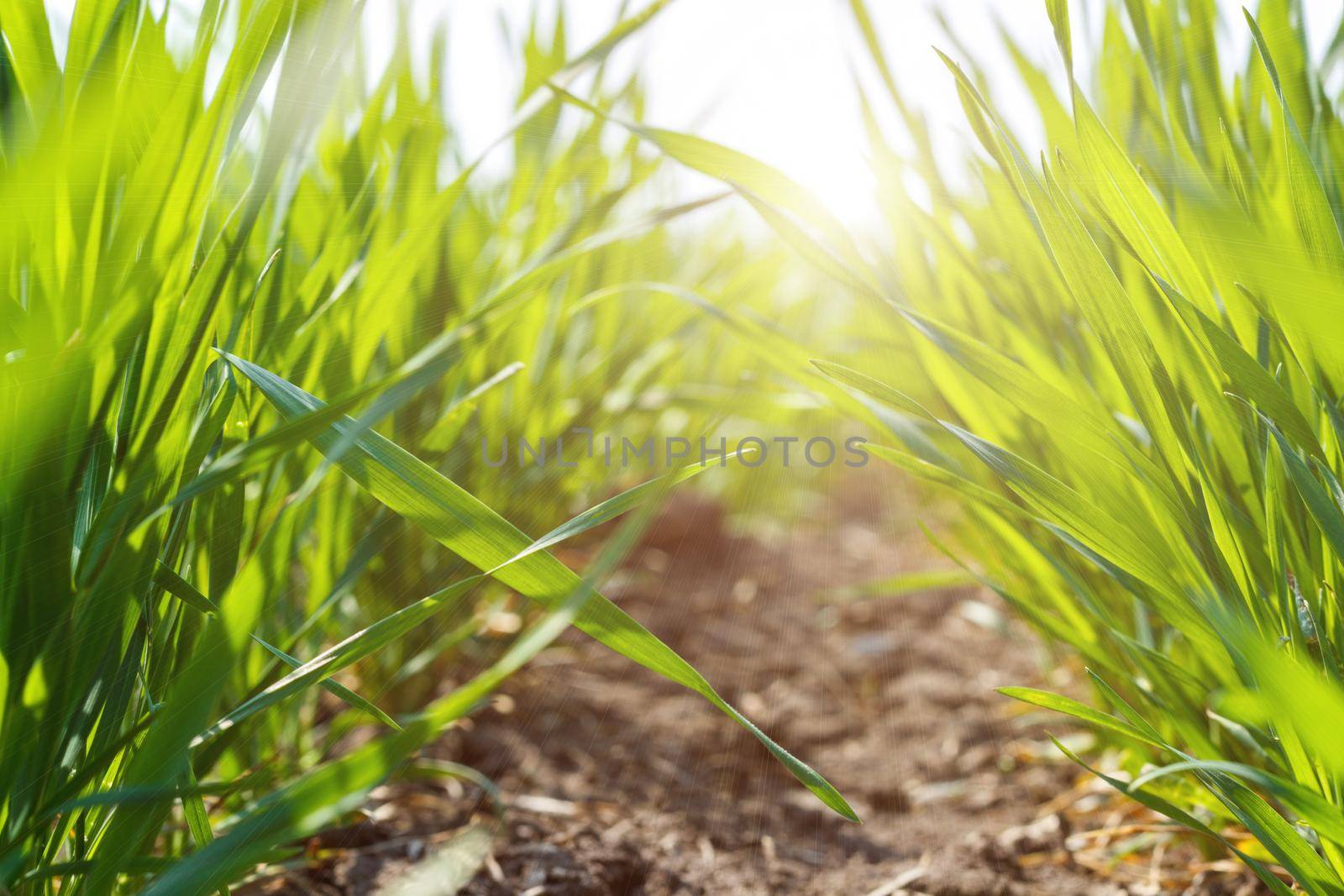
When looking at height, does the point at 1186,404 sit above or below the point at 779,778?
above

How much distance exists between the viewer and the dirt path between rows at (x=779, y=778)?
64cm

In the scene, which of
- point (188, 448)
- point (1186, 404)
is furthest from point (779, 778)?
point (188, 448)

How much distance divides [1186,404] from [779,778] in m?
0.54

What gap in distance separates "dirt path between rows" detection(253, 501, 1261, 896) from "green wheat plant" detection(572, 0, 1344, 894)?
141mm

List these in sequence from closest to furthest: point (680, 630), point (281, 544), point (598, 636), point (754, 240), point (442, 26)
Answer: point (598, 636) → point (281, 544) → point (442, 26) → point (680, 630) → point (754, 240)

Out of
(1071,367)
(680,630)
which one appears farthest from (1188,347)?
(680,630)

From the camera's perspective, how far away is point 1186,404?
54 cm

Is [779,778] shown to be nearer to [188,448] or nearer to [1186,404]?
[1186,404]

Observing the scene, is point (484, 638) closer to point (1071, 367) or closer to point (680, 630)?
point (680, 630)

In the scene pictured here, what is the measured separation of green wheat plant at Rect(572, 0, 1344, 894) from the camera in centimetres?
38

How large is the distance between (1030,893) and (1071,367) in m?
0.39

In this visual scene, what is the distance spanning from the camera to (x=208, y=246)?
0.47 m

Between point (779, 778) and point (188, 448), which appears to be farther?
point (779, 778)

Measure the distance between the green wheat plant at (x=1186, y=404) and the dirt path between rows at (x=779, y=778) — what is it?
141 mm
